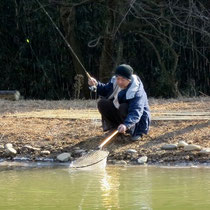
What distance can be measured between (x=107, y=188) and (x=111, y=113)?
7.36 feet

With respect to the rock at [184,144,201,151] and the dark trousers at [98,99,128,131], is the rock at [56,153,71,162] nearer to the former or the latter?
the dark trousers at [98,99,128,131]

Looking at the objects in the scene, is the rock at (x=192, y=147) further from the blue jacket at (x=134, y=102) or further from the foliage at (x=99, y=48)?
the foliage at (x=99, y=48)

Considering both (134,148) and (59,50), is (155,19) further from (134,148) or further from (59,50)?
(134,148)

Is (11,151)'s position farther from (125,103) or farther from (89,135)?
(125,103)

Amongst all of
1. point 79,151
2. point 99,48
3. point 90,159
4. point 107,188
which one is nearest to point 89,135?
point 79,151

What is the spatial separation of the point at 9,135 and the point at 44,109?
2.43 meters

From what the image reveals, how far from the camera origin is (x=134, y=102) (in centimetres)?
960

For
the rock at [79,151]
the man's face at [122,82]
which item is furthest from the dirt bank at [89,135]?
the man's face at [122,82]

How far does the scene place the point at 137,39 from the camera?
735 inches

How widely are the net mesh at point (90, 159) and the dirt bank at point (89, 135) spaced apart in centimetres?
65

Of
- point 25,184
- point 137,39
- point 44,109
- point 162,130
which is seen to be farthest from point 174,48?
point 25,184

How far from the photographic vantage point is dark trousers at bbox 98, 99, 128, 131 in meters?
9.75

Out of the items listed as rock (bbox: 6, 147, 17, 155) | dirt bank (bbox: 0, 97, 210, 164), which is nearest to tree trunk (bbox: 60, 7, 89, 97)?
dirt bank (bbox: 0, 97, 210, 164)

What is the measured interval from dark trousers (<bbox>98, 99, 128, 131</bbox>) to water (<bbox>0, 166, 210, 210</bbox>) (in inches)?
31.9
